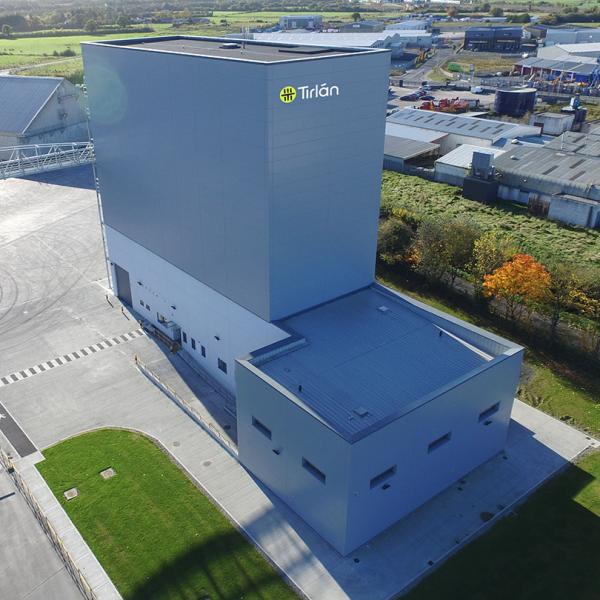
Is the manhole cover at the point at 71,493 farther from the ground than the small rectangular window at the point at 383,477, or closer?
closer

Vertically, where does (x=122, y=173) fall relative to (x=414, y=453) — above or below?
above

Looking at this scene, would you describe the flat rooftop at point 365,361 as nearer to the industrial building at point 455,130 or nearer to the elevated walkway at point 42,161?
the elevated walkway at point 42,161

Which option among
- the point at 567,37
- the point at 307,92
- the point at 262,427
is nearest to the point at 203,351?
the point at 262,427

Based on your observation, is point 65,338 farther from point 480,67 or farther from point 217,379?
point 480,67

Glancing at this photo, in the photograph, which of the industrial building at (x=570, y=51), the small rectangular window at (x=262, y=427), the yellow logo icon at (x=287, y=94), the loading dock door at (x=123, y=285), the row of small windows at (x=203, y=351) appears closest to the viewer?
the yellow logo icon at (x=287, y=94)

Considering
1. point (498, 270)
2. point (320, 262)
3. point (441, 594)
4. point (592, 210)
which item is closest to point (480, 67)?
point (592, 210)

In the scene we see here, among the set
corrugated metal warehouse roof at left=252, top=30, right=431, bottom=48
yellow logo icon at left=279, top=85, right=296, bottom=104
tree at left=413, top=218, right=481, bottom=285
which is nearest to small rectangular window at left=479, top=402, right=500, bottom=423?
yellow logo icon at left=279, top=85, right=296, bottom=104

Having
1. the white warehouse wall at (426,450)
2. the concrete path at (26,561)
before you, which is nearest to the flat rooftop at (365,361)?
the white warehouse wall at (426,450)
